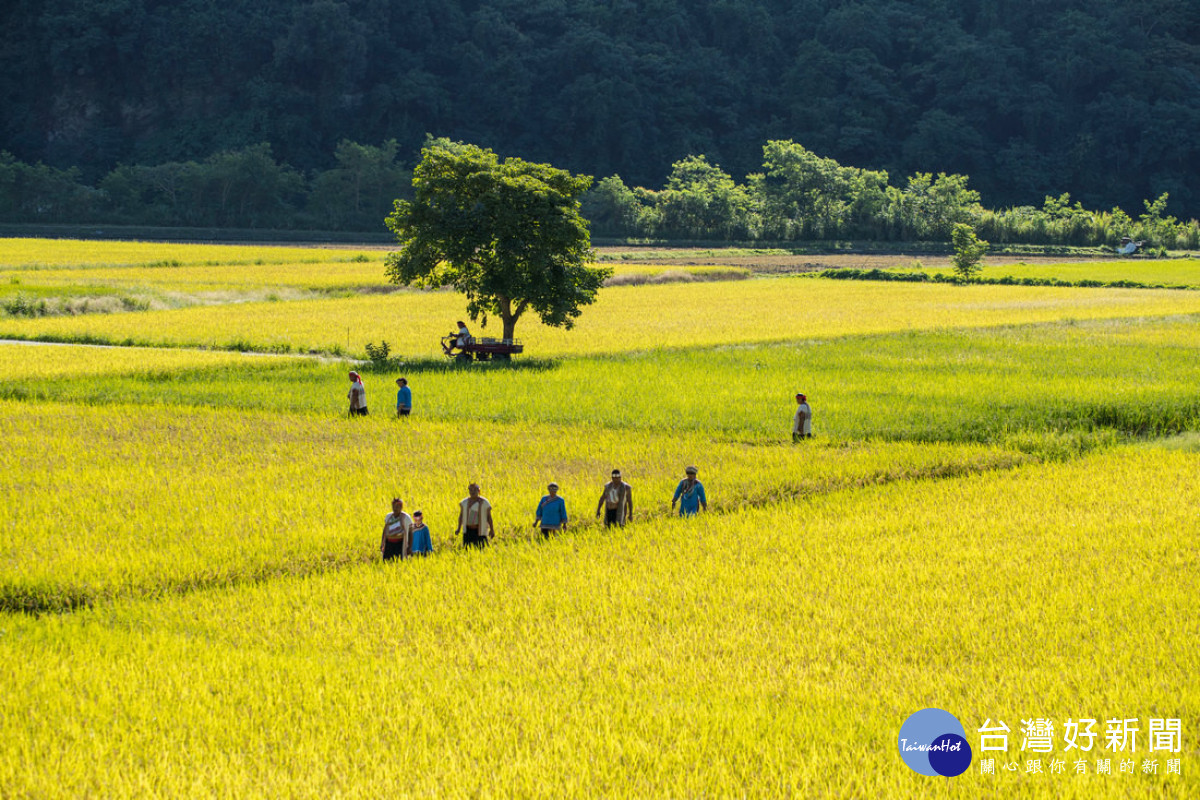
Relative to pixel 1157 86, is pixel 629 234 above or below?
below

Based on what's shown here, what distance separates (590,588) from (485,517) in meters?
2.20

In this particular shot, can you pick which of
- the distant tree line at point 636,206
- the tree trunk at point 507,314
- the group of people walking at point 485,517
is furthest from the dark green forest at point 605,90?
the group of people walking at point 485,517

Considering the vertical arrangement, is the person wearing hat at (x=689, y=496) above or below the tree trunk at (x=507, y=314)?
below

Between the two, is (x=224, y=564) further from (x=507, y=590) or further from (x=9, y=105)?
(x=9, y=105)

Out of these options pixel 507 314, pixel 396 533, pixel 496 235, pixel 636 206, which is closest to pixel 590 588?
pixel 396 533

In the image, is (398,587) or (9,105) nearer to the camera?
(398,587)

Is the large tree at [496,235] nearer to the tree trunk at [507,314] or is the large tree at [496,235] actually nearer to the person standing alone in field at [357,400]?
the tree trunk at [507,314]

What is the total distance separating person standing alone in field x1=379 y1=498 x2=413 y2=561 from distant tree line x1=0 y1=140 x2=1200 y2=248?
10752cm

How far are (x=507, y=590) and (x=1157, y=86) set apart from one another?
16486cm

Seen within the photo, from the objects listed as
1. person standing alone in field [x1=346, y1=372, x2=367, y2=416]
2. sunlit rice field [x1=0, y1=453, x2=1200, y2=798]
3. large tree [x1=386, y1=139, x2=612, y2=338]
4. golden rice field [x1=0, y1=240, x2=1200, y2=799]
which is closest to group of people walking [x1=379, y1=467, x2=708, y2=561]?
golden rice field [x1=0, y1=240, x2=1200, y2=799]

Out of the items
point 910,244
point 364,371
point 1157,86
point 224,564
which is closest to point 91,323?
point 364,371

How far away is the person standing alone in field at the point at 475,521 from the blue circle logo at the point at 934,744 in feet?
22.3

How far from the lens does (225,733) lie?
938cm

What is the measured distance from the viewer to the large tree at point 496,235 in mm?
35625
